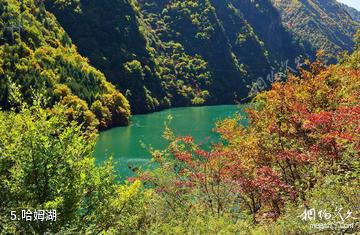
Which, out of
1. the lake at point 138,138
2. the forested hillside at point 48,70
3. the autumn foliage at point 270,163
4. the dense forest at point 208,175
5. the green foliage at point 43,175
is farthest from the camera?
the forested hillside at point 48,70

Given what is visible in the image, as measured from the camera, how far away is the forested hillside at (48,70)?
10962cm

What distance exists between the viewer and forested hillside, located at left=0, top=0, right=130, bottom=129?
10962cm

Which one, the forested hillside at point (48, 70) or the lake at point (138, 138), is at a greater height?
the forested hillside at point (48, 70)

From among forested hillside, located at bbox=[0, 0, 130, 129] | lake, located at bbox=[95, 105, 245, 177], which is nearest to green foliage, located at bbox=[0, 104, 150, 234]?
lake, located at bbox=[95, 105, 245, 177]

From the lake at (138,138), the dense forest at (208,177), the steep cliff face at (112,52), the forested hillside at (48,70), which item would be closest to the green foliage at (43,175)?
the dense forest at (208,177)

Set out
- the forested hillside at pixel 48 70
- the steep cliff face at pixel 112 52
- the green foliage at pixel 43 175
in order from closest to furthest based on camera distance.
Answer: the green foliage at pixel 43 175
the forested hillside at pixel 48 70
the steep cliff face at pixel 112 52

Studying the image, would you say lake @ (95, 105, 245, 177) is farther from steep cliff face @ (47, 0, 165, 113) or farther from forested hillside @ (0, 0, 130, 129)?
steep cliff face @ (47, 0, 165, 113)

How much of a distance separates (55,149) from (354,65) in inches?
1577

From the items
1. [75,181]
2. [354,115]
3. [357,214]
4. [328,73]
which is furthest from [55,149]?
[328,73]

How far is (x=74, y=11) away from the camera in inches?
7530

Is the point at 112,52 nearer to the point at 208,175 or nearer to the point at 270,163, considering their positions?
the point at 270,163

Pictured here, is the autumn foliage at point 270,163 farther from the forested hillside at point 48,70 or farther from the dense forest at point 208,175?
the forested hillside at point 48,70

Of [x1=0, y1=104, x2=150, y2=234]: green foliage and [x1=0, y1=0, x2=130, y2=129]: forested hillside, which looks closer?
[x1=0, y1=104, x2=150, y2=234]: green foliage

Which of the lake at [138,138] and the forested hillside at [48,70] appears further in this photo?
the forested hillside at [48,70]
